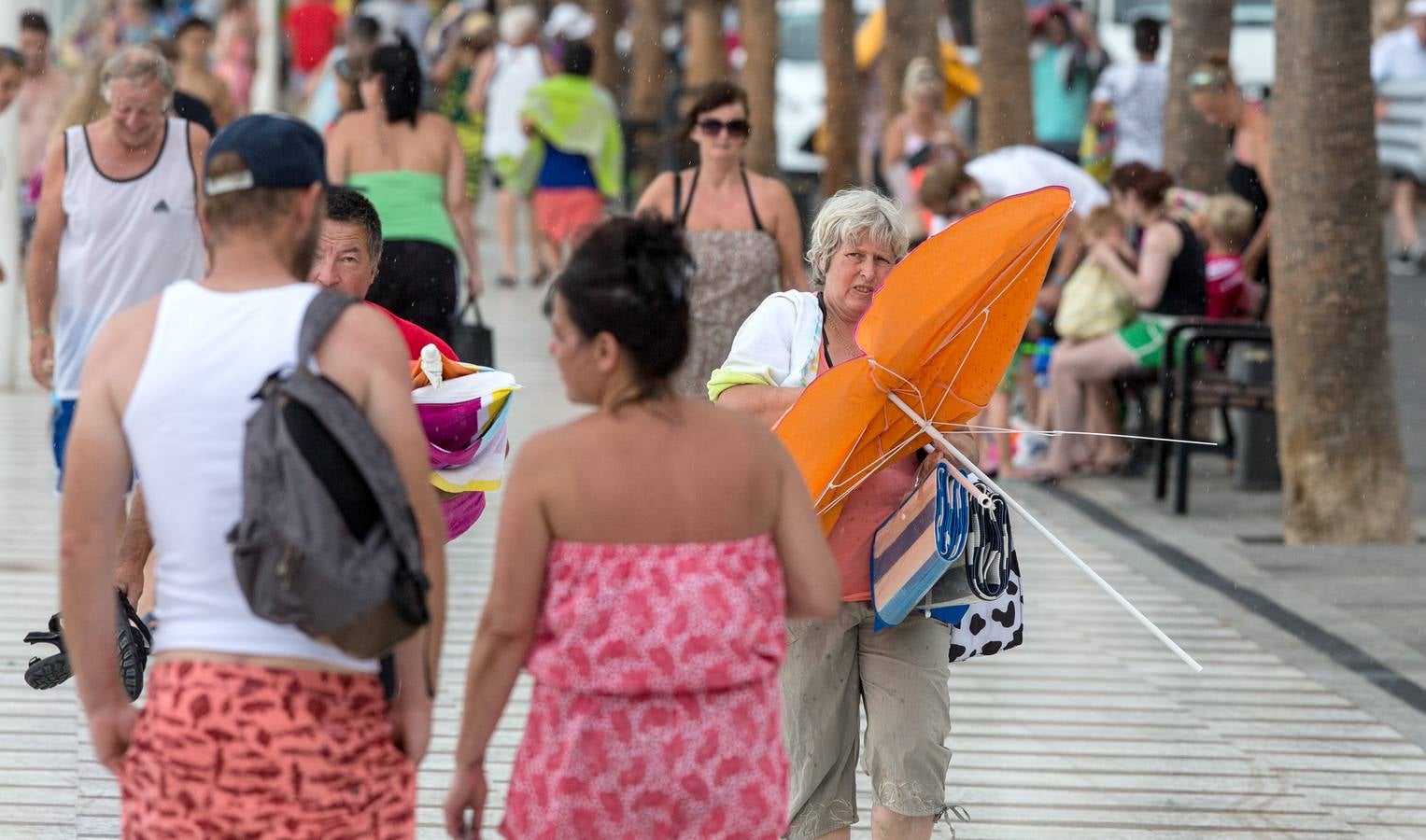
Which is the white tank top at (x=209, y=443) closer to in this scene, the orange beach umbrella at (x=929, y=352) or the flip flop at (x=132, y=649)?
the orange beach umbrella at (x=929, y=352)

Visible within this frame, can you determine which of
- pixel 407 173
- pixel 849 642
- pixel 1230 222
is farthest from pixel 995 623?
pixel 1230 222

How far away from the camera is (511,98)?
1892cm

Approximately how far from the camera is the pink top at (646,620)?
10.2 feet

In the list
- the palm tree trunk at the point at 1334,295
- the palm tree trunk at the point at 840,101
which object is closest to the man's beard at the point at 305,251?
the palm tree trunk at the point at 1334,295

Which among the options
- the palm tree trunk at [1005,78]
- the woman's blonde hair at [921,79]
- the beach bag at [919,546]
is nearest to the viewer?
the beach bag at [919,546]

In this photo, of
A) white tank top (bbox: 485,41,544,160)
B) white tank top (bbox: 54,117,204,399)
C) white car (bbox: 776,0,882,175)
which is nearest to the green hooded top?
white tank top (bbox: 485,41,544,160)

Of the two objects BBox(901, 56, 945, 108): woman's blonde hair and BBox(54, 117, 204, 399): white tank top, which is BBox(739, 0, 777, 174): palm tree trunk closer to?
BBox(901, 56, 945, 108): woman's blonde hair

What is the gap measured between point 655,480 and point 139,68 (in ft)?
14.1

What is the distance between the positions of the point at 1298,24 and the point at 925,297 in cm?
583

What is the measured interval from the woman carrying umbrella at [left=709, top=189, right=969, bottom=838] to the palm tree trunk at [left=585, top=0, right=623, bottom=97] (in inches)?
946

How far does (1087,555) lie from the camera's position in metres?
9.20

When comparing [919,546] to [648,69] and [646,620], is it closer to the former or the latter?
[646,620]

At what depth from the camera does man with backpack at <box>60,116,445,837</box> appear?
2.88 metres

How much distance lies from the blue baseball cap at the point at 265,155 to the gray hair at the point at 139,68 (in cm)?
400
